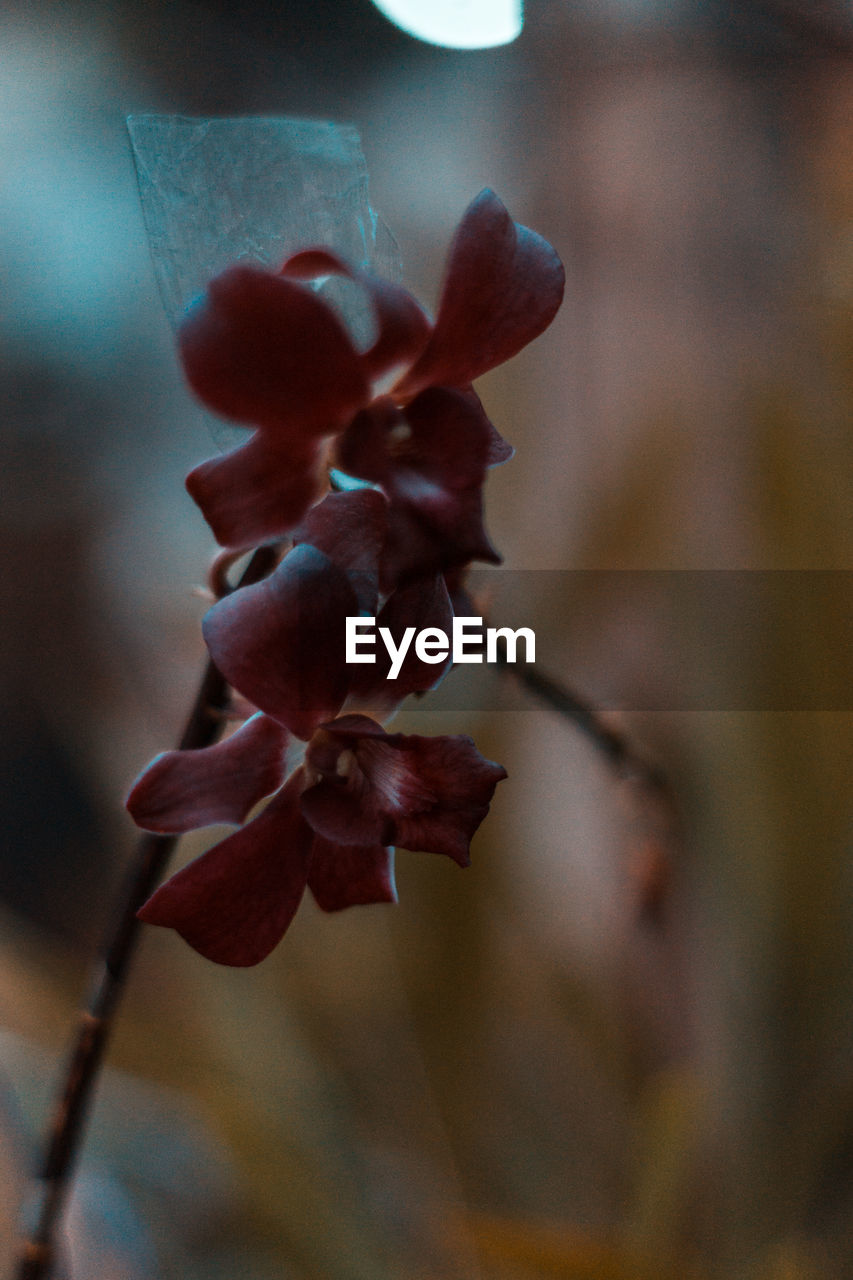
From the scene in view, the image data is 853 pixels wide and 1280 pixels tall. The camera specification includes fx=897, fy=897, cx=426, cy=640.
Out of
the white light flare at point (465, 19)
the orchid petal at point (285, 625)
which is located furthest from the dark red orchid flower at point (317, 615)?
the white light flare at point (465, 19)

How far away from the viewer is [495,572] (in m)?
0.58

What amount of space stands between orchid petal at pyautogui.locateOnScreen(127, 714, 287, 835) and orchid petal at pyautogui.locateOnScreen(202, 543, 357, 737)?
1cm

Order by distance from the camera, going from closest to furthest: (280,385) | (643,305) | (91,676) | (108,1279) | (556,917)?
(280,385) → (108,1279) → (556,917) → (91,676) → (643,305)

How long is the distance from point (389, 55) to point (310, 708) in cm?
76

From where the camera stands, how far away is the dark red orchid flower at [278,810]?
0.15 meters

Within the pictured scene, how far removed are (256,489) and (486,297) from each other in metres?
0.05

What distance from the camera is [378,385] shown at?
17cm

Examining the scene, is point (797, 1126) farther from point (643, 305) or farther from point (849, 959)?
point (643, 305)

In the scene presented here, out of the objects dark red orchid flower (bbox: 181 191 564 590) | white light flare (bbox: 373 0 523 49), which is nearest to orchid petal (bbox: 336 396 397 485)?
dark red orchid flower (bbox: 181 191 564 590)

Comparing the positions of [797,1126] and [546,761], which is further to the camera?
[546,761]

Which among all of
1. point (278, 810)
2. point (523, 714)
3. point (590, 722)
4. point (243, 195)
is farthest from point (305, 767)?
point (523, 714)

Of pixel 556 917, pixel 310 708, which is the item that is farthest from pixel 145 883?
pixel 556 917

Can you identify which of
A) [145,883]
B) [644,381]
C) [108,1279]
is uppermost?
[644,381]

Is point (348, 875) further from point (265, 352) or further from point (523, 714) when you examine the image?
point (523, 714)
